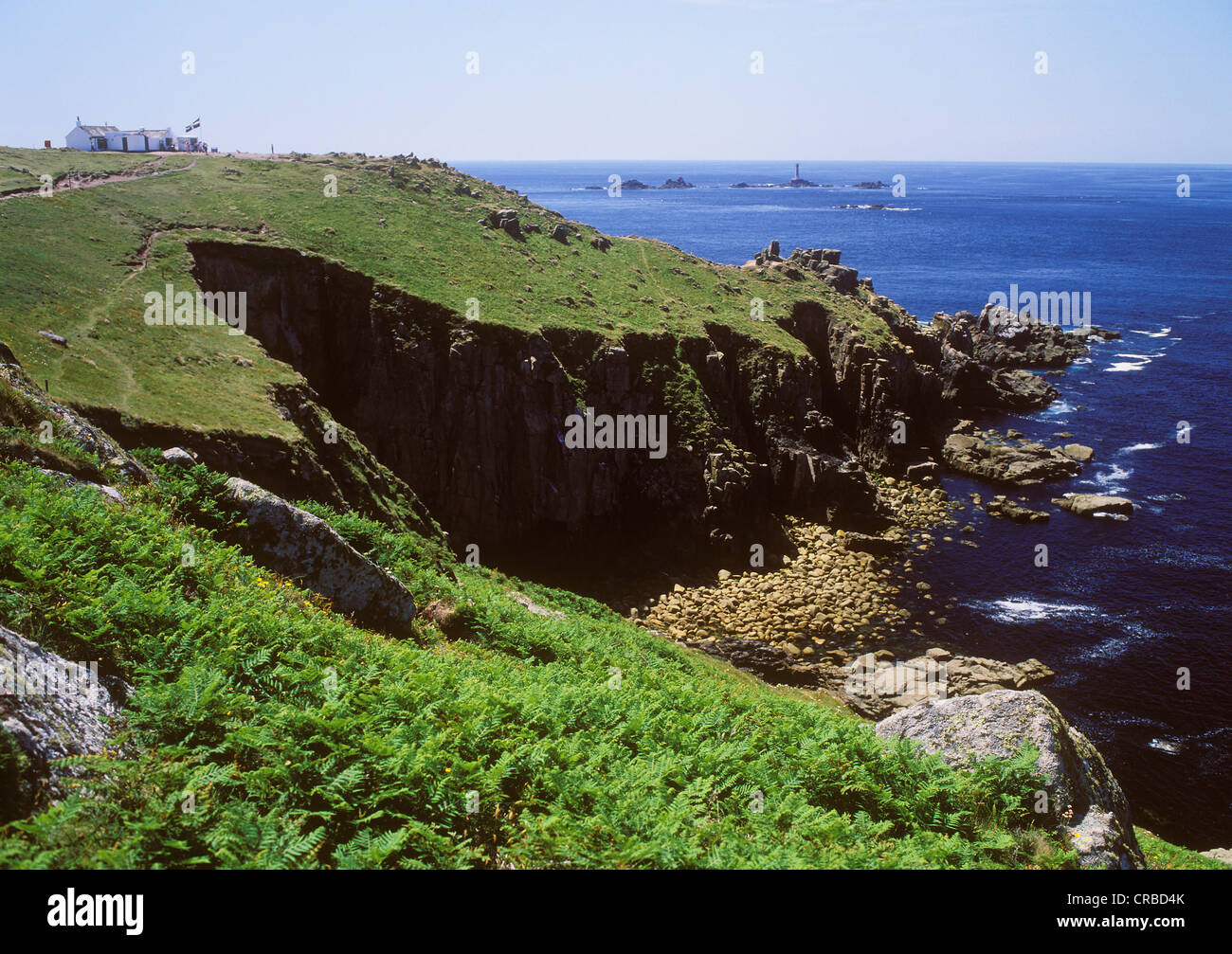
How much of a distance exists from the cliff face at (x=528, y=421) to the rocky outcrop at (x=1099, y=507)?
1816 centimetres

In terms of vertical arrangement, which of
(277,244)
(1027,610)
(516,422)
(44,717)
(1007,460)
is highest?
(277,244)

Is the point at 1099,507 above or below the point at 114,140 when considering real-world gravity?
below

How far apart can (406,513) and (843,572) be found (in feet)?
107

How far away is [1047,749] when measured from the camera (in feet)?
46.8

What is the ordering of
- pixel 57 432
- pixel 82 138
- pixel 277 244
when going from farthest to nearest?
pixel 82 138 < pixel 277 244 < pixel 57 432

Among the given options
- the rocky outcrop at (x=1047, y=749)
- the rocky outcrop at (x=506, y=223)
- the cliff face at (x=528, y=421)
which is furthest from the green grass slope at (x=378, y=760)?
the rocky outcrop at (x=506, y=223)

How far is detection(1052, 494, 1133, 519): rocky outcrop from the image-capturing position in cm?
6003

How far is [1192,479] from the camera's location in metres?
65.9

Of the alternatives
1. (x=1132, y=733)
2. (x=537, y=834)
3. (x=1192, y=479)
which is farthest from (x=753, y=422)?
(x=537, y=834)

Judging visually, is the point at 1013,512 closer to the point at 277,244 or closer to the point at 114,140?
the point at 277,244

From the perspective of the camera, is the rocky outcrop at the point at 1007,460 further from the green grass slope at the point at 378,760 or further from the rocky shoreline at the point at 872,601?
the green grass slope at the point at 378,760

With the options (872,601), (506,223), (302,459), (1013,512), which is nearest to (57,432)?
(302,459)

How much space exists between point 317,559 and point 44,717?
9.88m
